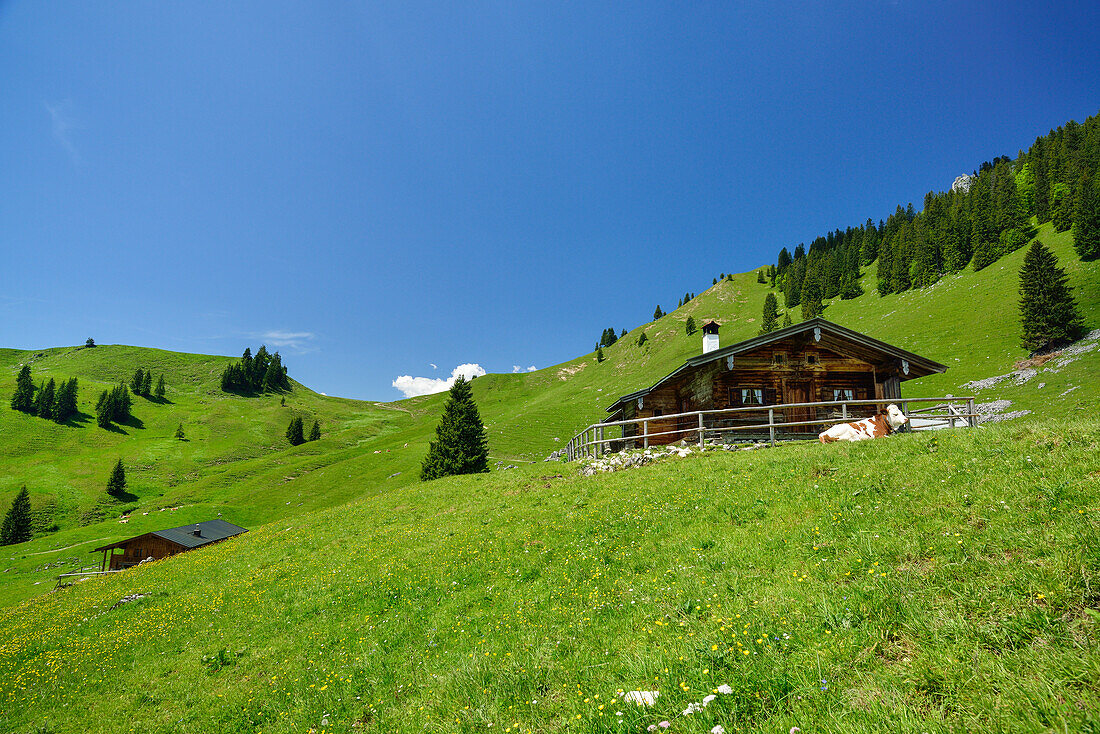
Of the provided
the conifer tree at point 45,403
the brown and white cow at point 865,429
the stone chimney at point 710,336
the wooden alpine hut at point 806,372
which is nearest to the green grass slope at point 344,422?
the conifer tree at point 45,403

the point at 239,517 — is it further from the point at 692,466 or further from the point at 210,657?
the point at 692,466

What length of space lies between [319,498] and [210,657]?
65.4 meters

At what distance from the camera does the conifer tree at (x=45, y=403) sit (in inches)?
4779

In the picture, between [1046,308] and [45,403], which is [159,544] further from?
[45,403]

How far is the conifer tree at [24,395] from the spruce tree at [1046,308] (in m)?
215

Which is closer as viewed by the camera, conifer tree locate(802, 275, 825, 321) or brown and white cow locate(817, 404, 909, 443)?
brown and white cow locate(817, 404, 909, 443)

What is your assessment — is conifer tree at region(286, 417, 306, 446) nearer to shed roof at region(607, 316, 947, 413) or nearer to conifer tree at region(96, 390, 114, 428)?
conifer tree at region(96, 390, 114, 428)

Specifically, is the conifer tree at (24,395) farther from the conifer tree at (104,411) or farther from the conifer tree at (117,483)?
the conifer tree at (117,483)

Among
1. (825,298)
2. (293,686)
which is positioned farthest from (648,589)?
(825,298)

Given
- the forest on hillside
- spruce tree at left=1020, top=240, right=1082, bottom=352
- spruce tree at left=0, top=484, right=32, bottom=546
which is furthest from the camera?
the forest on hillside

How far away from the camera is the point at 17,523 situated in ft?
230

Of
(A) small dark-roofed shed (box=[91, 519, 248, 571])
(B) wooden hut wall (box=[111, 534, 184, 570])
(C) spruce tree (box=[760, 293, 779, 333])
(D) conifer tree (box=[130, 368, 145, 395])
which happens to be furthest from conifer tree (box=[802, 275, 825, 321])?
(D) conifer tree (box=[130, 368, 145, 395])

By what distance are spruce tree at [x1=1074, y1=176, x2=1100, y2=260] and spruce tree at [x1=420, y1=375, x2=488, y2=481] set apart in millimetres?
94350

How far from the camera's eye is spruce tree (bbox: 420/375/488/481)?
44344 mm
